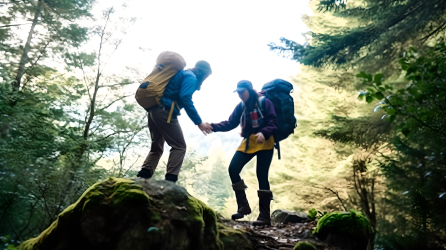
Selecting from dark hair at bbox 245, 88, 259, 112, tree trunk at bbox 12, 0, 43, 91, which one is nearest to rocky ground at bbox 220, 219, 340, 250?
dark hair at bbox 245, 88, 259, 112

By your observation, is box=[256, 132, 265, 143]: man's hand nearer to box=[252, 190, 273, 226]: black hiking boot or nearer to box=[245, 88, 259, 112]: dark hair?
box=[245, 88, 259, 112]: dark hair

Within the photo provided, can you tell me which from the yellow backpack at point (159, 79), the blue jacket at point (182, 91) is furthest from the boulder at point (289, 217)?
the yellow backpack at point (159, 79)

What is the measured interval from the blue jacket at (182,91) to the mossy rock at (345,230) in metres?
2.66

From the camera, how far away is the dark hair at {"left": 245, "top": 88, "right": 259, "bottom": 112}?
4613 millimetres

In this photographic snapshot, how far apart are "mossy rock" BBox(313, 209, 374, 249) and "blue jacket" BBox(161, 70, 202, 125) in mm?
2659

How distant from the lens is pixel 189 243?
2643mm

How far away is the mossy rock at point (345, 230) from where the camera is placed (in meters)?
4.12

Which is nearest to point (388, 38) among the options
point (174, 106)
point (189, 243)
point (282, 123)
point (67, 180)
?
point (282, 123)

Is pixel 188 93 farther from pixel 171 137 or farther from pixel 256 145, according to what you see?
pixel 256 145

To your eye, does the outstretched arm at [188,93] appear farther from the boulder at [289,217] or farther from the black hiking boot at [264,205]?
the boulder at [289,217]

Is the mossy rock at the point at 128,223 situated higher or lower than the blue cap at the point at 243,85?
lower

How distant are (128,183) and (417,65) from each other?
106 inches

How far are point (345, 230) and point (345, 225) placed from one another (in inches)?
2.9

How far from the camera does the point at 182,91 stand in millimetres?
3555
